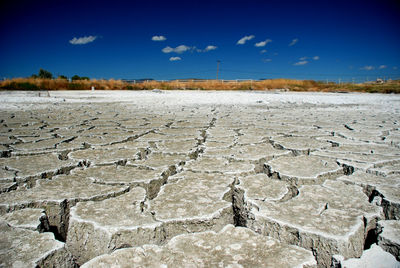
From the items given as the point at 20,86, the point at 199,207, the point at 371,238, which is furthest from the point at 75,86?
the point at 371,238

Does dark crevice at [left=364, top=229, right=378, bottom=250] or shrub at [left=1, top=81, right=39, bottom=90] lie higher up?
shrub at [left=1, top=81, right=39, bottom=90]

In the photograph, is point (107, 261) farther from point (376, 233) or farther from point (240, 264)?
point (376, 233)

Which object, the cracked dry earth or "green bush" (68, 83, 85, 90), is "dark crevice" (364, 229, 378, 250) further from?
"green bush" (68, 83, 85, 90)

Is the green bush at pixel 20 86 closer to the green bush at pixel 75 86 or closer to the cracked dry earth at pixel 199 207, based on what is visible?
the green bush at pixel 75 86

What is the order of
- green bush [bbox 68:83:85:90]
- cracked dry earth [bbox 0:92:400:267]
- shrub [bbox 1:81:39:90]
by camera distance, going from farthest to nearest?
green bush [bbox 68:83:85:90] < shrub [bbox 1:81:39:90] < cracked dry earth [bbox 0:92:400:267]

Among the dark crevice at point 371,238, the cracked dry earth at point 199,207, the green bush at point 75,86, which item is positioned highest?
the green bush at point 75,86

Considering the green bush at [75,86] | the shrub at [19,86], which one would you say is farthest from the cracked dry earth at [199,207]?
the green bush at [75,86]

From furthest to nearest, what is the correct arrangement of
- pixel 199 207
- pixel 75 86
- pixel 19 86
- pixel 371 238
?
pixel 75 86 → pixel 19 86 → pixel 199 207 → pixel 371 238

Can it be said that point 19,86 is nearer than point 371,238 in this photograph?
No

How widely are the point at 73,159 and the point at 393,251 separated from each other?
152 cm

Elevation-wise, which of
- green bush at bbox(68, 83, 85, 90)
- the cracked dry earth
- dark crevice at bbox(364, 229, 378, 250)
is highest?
green bush at bbox(68, 83, 85, 90)

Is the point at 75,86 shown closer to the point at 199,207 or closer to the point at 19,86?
the point at 19,86

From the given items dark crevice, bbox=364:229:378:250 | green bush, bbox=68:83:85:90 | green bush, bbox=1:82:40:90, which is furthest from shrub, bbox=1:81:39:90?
dark crevice, bbox=364:229:378:250

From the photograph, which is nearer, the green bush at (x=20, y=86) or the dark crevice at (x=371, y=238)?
the dark crevice at (x=371, y=238)
